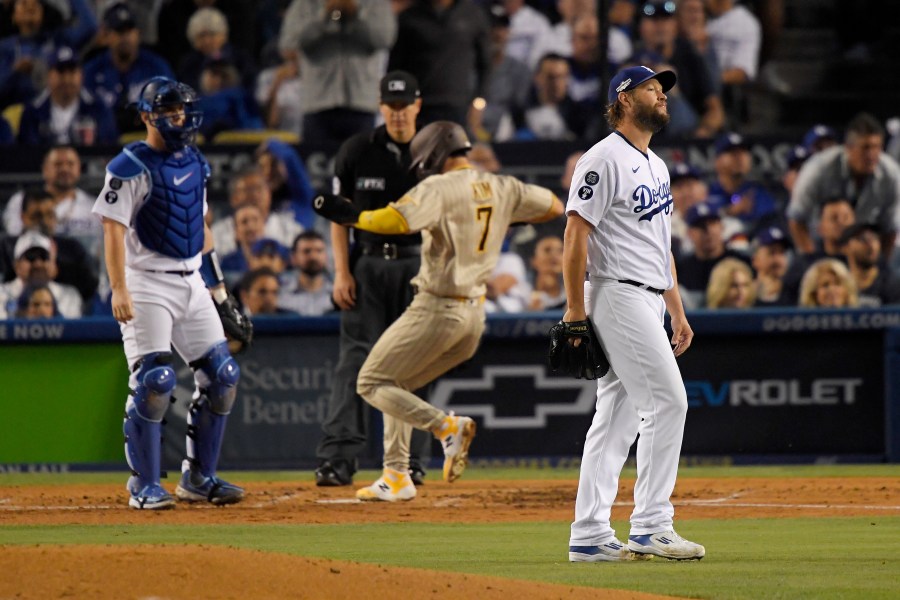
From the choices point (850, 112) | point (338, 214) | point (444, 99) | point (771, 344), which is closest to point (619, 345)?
point (338, 214)

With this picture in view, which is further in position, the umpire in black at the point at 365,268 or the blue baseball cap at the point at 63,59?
the blue baseball cap at the point at 63,59

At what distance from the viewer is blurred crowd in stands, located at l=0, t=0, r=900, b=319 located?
37.2ft

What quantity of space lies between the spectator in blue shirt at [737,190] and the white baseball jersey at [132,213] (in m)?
5.85

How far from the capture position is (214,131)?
535 inches

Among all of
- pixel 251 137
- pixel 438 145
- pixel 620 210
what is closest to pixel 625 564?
pixel 620 210

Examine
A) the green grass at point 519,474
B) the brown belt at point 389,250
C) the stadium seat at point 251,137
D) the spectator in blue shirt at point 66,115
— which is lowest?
the green grass at point 519,474

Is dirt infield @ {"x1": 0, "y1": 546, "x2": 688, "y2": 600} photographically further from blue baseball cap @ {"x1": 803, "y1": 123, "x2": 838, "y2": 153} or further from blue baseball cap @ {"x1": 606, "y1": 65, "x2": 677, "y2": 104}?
blue baseball cap @ {"x1": 803, "y1": 123, "x2": 838, "y2": 153}

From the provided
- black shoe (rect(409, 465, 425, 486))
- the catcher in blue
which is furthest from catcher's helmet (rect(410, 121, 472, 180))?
black shoe (rect(409, 465, 425, 486))

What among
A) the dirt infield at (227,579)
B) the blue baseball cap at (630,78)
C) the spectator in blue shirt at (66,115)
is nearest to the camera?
the dirt infield at (227,579)

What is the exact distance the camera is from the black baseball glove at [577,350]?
219 inches

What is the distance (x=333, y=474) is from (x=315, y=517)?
55.1 inches

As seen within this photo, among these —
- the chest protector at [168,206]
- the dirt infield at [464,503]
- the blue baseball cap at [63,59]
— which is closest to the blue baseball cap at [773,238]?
the dirt infield at [464,503]

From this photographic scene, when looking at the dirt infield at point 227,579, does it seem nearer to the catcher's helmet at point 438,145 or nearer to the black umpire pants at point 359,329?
the catcher's helmet at point 438,145

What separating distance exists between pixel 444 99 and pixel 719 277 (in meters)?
2.89
